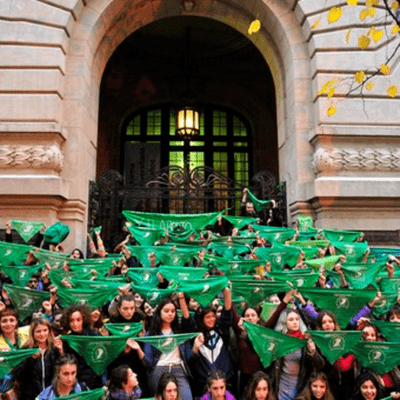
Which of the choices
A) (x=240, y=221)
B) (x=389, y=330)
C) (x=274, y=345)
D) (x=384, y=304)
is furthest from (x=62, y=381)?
(x=240, y=221)

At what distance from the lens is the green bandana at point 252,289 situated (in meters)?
7.70

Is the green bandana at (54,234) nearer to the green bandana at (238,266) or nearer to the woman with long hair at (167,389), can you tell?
the green bandana at (238,266)

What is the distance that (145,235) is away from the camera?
38.9 ft

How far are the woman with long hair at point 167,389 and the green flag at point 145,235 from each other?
20.5 ft

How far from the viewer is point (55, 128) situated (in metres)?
13.2

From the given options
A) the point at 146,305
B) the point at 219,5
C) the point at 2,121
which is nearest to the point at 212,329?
the point at 146,305

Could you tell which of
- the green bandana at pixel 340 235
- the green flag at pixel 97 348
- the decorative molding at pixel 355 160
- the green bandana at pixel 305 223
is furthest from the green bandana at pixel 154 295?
the decorative molding at pixel 355 160

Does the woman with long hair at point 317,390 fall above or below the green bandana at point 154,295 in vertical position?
below

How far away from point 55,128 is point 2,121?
1480 millimetres

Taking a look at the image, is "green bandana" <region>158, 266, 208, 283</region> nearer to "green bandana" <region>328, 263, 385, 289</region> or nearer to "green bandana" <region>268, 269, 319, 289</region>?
"green bandana" <region>268, 269, 319, 289</region>

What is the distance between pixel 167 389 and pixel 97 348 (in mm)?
1104

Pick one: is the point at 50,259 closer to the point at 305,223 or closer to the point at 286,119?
the point at 305,223

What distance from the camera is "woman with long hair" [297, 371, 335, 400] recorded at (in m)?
5.92

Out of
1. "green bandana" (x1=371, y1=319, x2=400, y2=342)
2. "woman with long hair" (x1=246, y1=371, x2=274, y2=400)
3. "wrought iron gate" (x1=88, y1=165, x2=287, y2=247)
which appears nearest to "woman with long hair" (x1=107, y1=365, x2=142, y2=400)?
"woman with long hair" (x1=246, y1=371, x2=274, y2=400)
